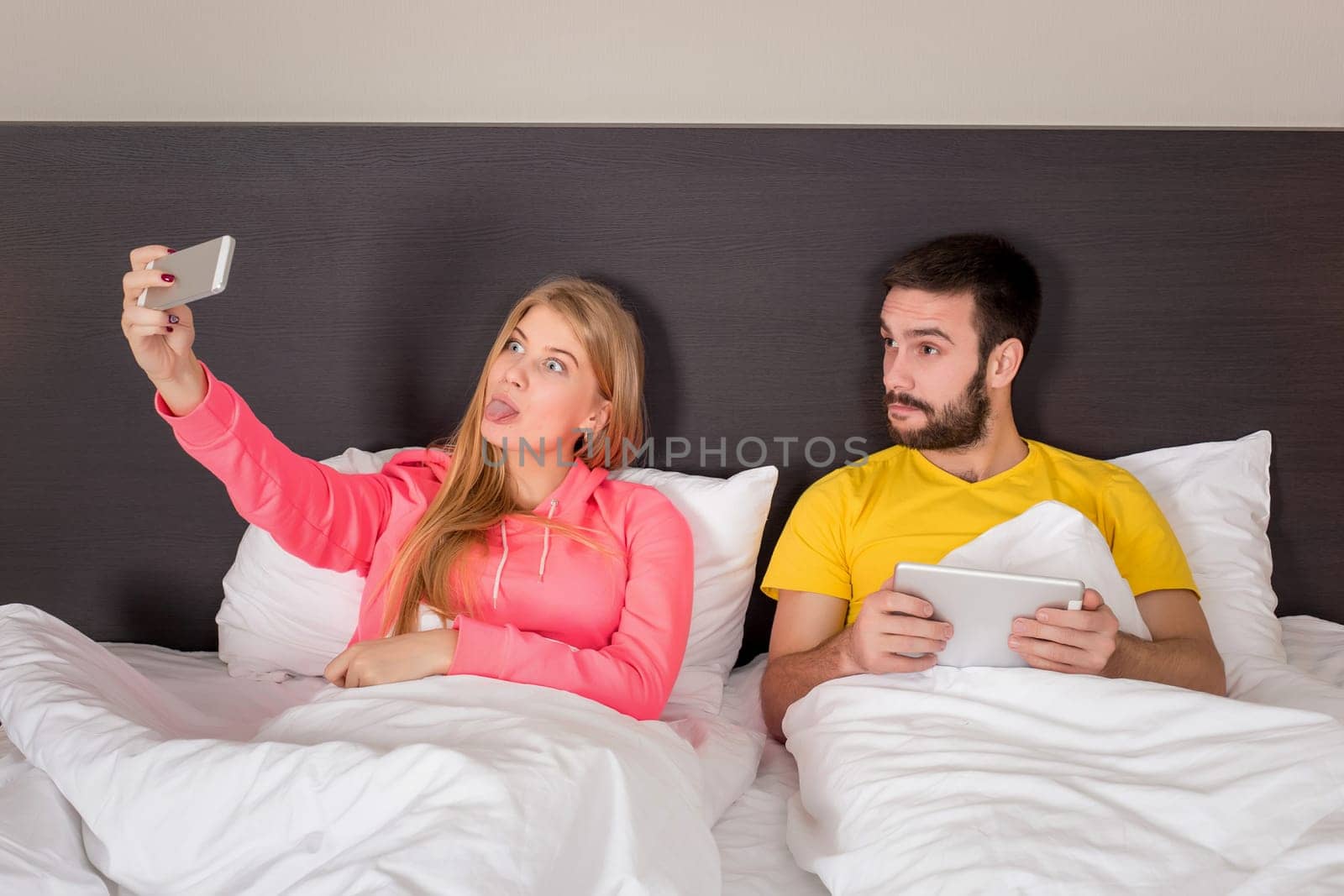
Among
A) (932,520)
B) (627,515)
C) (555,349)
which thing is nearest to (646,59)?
(555,349)

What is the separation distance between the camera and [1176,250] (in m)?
1.81

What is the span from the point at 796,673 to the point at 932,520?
0.34m

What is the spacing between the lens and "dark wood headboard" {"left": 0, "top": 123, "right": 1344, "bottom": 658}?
1.74 meters

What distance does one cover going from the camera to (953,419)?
1.60 meters

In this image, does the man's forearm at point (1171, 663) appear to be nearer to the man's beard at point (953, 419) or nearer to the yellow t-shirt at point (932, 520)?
the yellow t-shirt at point (932, 520)

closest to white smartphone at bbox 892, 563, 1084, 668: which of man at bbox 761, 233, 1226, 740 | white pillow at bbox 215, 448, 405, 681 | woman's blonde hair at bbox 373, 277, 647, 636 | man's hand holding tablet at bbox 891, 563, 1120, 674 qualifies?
man's hand holding tablet at bbox 891, 563, 1120, 674

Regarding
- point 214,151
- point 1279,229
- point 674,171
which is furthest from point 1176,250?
point 214,151

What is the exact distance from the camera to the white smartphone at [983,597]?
1.22 m

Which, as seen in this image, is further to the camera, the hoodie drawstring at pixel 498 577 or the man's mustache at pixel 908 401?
the man's mustache at pixel 908 401

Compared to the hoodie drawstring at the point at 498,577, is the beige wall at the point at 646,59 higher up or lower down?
higher up

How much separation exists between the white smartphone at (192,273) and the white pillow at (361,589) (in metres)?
0.49

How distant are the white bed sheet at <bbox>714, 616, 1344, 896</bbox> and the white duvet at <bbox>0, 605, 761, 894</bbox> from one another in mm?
99

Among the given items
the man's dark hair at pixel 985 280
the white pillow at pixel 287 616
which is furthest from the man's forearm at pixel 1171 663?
the white pillow at pixel 287 616

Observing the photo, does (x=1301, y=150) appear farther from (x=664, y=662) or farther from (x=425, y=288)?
(x=425, y=288)
